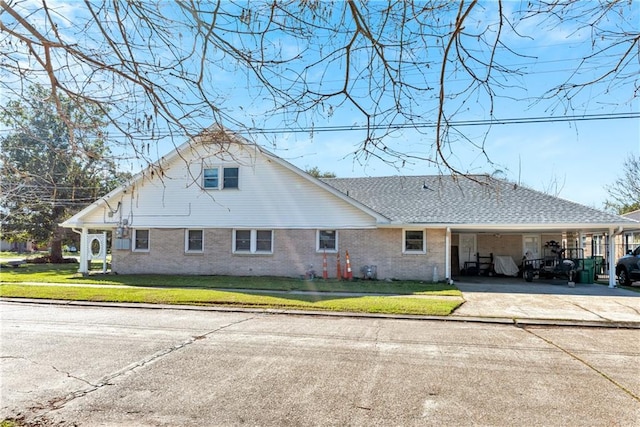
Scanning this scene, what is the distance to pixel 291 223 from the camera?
59.7ft

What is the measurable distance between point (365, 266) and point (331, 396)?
12891 millimetres

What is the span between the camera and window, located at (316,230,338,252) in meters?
18.0

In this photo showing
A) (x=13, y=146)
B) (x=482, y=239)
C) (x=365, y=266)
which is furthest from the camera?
(x=482, y=239)

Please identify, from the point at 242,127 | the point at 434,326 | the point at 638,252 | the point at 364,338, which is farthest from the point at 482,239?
the point at 242,127

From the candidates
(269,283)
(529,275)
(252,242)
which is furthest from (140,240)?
(529,275)

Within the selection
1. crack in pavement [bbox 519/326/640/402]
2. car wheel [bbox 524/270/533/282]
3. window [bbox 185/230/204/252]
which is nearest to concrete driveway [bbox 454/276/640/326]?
car wheel [bbox 524/270/533/282]

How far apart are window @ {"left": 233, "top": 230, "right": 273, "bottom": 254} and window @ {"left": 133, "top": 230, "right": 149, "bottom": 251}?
443 centimetres

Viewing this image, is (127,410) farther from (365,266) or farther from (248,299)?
(365,266)

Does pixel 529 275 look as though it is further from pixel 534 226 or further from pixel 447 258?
pixel 447 258

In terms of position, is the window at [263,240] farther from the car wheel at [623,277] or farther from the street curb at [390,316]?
the car wheel at [623,277]

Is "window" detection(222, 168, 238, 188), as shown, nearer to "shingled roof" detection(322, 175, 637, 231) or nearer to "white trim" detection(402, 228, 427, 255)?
"shingled roof" detection(322, 175, 637, 231)

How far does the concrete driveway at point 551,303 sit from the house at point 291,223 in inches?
91.9

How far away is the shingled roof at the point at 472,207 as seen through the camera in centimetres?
1639

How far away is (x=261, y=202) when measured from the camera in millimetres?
18547
